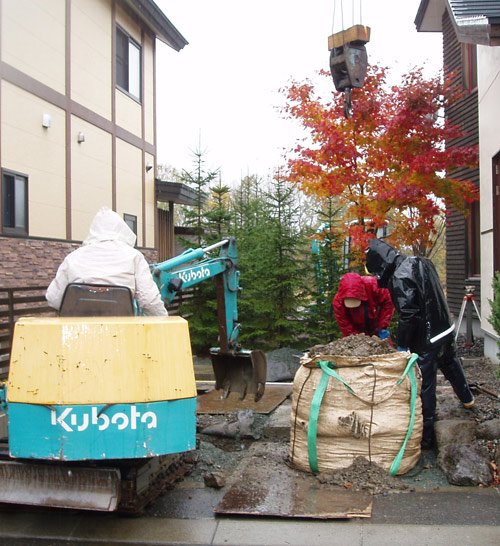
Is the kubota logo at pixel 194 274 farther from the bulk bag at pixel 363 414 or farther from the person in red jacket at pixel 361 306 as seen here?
the bulk bag at pixel 363 414

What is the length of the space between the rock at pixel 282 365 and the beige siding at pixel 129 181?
6496 millimetres

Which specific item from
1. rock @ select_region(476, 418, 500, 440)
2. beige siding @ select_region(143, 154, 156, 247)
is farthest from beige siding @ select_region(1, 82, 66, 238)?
rock @ select_region(476, 418, 500, 440)

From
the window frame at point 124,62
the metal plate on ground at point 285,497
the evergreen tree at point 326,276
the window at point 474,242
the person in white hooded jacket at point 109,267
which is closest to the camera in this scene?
the metal plate on ground at point 285,497

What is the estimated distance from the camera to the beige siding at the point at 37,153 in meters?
Answer: 11.4

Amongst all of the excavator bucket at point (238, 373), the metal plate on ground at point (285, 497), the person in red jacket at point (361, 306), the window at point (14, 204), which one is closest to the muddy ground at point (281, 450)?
the metal plate on ground at point (285, 497)

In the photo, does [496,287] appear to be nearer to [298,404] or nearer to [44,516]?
[298,404]

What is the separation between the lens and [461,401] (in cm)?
695

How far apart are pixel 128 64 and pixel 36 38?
4.85m

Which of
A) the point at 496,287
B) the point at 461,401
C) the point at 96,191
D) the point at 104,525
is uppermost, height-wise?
the point at 96,191

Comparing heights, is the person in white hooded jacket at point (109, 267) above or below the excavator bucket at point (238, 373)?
above

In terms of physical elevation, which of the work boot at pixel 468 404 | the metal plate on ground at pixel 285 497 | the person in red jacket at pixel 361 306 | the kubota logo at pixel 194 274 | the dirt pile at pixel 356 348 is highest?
the kubota logo at pixel 194 274

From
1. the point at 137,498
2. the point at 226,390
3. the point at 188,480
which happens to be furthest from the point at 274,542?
the point at 226,390

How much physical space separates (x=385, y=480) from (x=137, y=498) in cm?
193

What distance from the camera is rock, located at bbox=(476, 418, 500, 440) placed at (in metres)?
6.01
